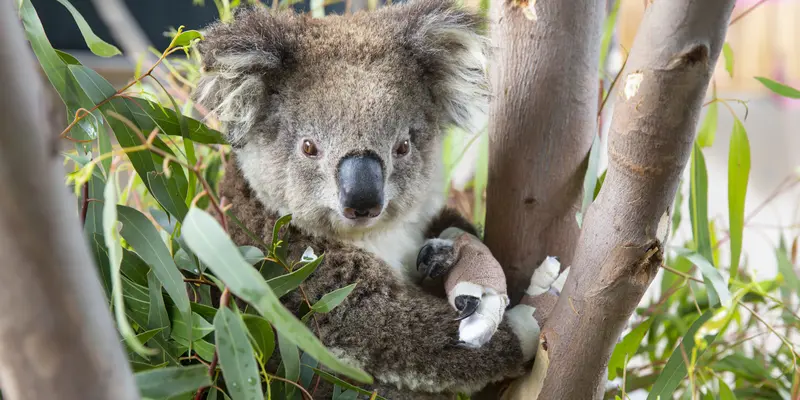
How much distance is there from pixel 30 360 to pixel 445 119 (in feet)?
4.16

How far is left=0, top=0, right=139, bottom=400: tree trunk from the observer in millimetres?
535

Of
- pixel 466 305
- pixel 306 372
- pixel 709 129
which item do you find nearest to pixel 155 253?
pixel 306 372

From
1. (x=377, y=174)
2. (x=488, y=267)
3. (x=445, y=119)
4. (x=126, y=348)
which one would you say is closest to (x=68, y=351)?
(x=126, y=348)

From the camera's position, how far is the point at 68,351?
566 millimetres

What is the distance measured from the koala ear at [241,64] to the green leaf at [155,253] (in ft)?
1.32

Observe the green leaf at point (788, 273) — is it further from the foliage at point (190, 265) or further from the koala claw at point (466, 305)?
the koala claw at point (466, 305)

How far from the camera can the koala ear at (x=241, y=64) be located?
1447mm

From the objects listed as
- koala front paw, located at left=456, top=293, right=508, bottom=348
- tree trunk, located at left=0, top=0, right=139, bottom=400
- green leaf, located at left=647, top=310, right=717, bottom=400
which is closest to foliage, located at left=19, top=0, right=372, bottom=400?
koala front paw, located at left=456, top=293, right=508, bottom=348

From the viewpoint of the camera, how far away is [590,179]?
4.80 ft

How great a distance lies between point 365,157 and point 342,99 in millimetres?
135

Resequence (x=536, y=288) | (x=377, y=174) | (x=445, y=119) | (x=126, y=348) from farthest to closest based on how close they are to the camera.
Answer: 1. (x=445, y=119)
2. (x=536, y=288)
3. (x=377, y=174)
4. (x=126, y=348)

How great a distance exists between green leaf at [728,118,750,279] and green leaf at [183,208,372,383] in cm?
110

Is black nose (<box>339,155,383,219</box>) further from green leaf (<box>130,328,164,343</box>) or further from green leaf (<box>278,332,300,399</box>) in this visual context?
green leaf (<box>130,328,164,343</box>)

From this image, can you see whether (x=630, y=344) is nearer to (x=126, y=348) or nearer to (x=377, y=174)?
(x=377, y=174)
